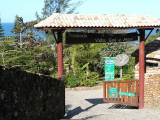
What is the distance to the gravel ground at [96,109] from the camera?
923 centimetres

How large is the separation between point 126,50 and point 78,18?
47.3 feet

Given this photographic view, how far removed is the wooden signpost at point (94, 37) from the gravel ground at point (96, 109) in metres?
2.94

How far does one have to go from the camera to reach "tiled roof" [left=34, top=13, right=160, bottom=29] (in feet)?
32.7

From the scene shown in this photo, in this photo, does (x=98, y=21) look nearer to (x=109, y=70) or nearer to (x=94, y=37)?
(x=94, y=37)

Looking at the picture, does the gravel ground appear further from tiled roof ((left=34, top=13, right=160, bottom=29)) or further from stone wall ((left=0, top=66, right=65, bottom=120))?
tiled roof ((left=34, top=13, right=160, bottom=29))

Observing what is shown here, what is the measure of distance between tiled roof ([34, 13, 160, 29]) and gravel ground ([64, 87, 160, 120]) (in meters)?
3.46

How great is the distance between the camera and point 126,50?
24.4 m

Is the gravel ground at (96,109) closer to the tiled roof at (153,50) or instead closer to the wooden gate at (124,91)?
the wooden gate at (124,91)

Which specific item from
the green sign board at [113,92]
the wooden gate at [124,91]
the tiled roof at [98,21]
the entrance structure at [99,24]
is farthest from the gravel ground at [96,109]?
the tiled roof at [98,21]

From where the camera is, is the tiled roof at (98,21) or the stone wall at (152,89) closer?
the tiled roof at (98,21)

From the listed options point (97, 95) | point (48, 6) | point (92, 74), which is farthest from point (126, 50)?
point (48, 6)

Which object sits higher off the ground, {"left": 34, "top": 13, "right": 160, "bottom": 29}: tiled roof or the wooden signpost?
{"left": 34, "top": 13, "right": 160, "bottom": 29}: tiled roof

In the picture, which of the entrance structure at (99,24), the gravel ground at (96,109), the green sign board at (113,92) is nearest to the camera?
the gravel ground at (96,109)

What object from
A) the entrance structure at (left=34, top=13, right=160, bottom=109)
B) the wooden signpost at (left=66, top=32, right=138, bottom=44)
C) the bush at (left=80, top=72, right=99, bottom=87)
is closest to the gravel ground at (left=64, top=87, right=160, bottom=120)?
the bush at (left=80, top=72, right=99, bottom=87)
